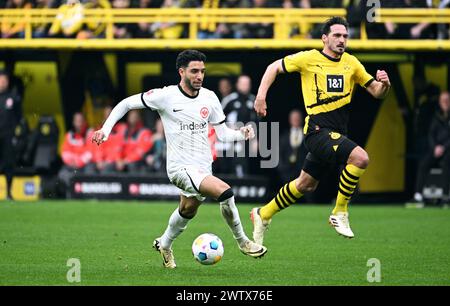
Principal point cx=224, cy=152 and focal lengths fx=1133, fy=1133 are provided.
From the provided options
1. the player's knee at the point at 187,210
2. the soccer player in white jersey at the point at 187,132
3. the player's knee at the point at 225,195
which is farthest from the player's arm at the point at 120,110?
the player's knee at the point at 225,195

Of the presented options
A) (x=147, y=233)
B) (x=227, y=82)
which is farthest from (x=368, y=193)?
(x=147, y=233)

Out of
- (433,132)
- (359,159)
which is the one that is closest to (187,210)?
(359,159)

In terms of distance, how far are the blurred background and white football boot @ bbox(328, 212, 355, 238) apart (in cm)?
902

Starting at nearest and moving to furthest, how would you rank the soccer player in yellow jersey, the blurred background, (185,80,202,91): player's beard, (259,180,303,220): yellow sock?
(185,80,202,91): player's beard < the soccer player in yellow jersey < (259,180,303,220): yellow sock < the blurred background

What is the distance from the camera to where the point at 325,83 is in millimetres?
12750

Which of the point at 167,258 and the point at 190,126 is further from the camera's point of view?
the point at 167,258

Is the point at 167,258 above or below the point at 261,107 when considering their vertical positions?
below

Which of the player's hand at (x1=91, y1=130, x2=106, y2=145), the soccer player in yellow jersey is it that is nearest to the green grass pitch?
the soccer player in yellow jersey

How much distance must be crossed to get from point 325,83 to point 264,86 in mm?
756

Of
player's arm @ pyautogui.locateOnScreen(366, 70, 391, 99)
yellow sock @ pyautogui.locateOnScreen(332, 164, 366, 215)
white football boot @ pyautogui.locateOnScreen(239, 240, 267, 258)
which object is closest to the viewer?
white football boot @ pyautogui.locateOnScreen(239, 240, 267, 258)

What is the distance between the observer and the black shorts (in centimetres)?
1245

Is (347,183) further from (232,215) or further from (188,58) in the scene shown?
(188,58)

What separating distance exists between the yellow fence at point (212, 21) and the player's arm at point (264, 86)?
28.0ft

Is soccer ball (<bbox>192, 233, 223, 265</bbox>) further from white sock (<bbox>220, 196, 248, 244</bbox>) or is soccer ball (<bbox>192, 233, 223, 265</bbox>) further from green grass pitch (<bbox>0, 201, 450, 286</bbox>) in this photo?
white sock (<bbox>220, 196, 248, 244</bbox>)
